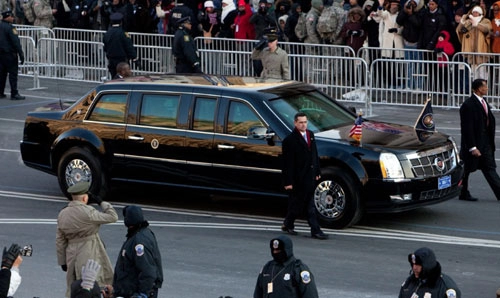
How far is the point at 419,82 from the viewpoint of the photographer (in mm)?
22859

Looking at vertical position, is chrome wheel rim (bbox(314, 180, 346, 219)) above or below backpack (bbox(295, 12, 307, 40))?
below

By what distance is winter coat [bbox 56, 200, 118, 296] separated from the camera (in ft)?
33.8

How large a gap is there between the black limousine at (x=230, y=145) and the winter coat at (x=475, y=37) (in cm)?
757

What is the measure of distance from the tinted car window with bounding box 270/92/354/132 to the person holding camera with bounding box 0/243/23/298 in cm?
626

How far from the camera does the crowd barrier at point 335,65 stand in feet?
73.7

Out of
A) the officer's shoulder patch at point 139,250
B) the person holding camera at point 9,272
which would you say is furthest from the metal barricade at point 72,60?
the person holding camera at point 9,272

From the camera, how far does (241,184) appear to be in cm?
1465

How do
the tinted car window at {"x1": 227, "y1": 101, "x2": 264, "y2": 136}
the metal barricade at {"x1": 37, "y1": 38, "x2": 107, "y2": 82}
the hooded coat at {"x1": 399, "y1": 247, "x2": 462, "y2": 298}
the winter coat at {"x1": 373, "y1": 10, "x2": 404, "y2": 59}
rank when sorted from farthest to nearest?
the metal barricade at {"x1": 37, "y1": 38, "x2": 107, "y2": 82}, the winter coat at {"x1": 373, "y1": 10, "x2": 404, "y2": 59}, the tinted car window at {"x1": 227, "y1": 101, "x2": 264, "y2": 136}, the hooded coat at {"x1": 399, "y1": 247, "x2": 462, "y2": 298}

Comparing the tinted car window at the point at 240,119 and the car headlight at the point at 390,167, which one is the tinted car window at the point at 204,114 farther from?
the car headlight at the point at 390,167

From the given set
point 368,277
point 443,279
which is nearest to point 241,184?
point 368,277

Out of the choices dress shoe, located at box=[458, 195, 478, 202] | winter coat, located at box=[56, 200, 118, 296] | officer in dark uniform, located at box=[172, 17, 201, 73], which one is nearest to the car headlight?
dress shoe, located at box=[458, 195, 478, 202]

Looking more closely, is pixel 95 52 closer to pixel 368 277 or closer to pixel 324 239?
pixel 324 239

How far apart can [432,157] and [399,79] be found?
8.86m

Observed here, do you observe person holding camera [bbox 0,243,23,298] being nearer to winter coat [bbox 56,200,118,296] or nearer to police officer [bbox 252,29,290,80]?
winter coat [bbox 56,200,118,296]
